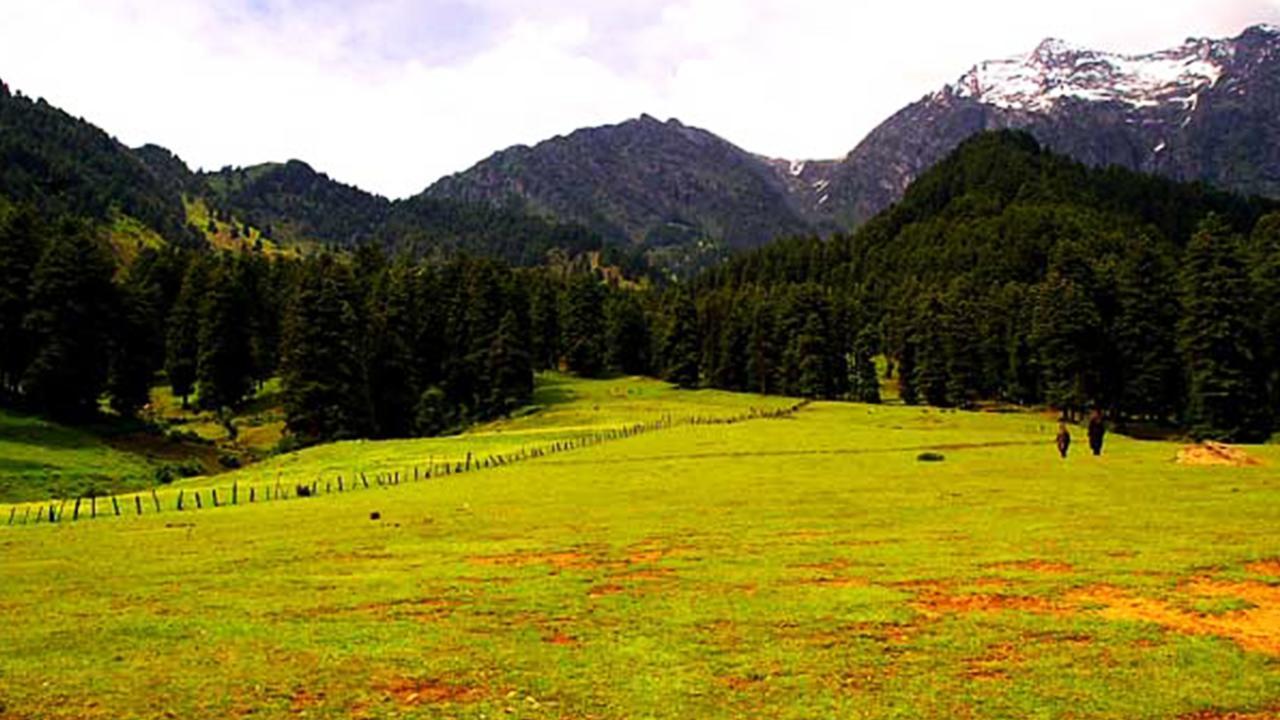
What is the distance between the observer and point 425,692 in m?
15.8

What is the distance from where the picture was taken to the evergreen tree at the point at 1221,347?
277ft

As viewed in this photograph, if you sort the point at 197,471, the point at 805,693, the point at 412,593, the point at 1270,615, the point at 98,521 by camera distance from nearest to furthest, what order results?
1. the point at 805,693
2. the point at 1270,615
3. the point at 412,593
4. the point at 98,521
5. the point at 197,471

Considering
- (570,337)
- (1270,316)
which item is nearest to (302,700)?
(1270,316)

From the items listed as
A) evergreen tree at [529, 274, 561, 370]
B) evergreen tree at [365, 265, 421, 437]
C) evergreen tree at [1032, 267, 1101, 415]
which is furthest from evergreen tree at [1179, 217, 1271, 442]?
evergreen tree at [529, 274, 561, 370]

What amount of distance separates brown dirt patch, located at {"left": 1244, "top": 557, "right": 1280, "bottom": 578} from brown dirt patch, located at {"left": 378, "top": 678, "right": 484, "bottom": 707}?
19.8 m

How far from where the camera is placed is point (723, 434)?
7925 cm

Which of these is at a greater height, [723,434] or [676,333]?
[676,333]

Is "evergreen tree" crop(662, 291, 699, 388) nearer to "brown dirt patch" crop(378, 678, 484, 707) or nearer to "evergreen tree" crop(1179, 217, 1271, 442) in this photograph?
"evergreen tree" crop(1179, 217, 1271, 442)

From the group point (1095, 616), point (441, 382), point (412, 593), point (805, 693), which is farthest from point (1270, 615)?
point (441, 382)

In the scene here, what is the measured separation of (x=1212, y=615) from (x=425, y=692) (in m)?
16.1

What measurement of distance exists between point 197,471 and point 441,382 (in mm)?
47422

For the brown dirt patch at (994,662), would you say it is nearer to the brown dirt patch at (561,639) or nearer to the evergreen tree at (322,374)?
the brown dirt patch at (561,639)

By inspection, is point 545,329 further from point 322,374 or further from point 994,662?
point 994,662

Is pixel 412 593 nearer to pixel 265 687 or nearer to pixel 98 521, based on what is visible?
pixel 265 687
